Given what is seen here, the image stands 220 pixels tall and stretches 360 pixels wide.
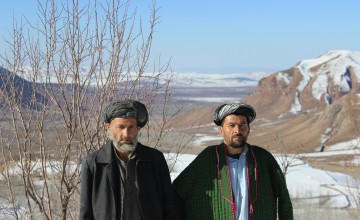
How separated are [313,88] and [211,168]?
170 feet

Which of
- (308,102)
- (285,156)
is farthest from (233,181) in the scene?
(308,102)

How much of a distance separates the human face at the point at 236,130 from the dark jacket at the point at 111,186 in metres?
0.47

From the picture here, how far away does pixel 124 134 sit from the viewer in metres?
3.02

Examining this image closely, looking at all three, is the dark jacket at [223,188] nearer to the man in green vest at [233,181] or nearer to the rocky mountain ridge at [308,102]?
the man in green vest at [233,181]

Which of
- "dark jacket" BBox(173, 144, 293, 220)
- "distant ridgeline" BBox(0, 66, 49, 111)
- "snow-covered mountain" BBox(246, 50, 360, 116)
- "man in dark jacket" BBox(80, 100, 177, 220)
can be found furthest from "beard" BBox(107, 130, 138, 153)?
"snow-covered mountain" BBox(246, 50, 360, 116)

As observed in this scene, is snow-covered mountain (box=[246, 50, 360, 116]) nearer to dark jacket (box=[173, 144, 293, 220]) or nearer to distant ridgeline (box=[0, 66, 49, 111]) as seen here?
distant ridgeline (box=[0, 66, 49, 111])

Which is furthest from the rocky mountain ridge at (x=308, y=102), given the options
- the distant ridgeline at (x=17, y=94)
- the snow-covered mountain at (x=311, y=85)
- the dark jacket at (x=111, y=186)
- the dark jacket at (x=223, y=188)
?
the dark jacket at (x=111, y=186)

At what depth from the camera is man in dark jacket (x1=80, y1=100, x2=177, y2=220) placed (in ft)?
9.84

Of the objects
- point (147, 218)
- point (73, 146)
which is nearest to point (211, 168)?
point (147, 218)

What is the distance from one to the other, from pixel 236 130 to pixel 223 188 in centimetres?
35

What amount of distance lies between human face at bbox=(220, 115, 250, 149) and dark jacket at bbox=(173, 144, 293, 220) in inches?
4.2

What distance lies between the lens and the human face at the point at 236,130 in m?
3.23

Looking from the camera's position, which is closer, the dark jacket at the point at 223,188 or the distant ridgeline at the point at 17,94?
the dark jacket at the point at 223,188

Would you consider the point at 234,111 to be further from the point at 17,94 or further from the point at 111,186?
the point at 17,94
